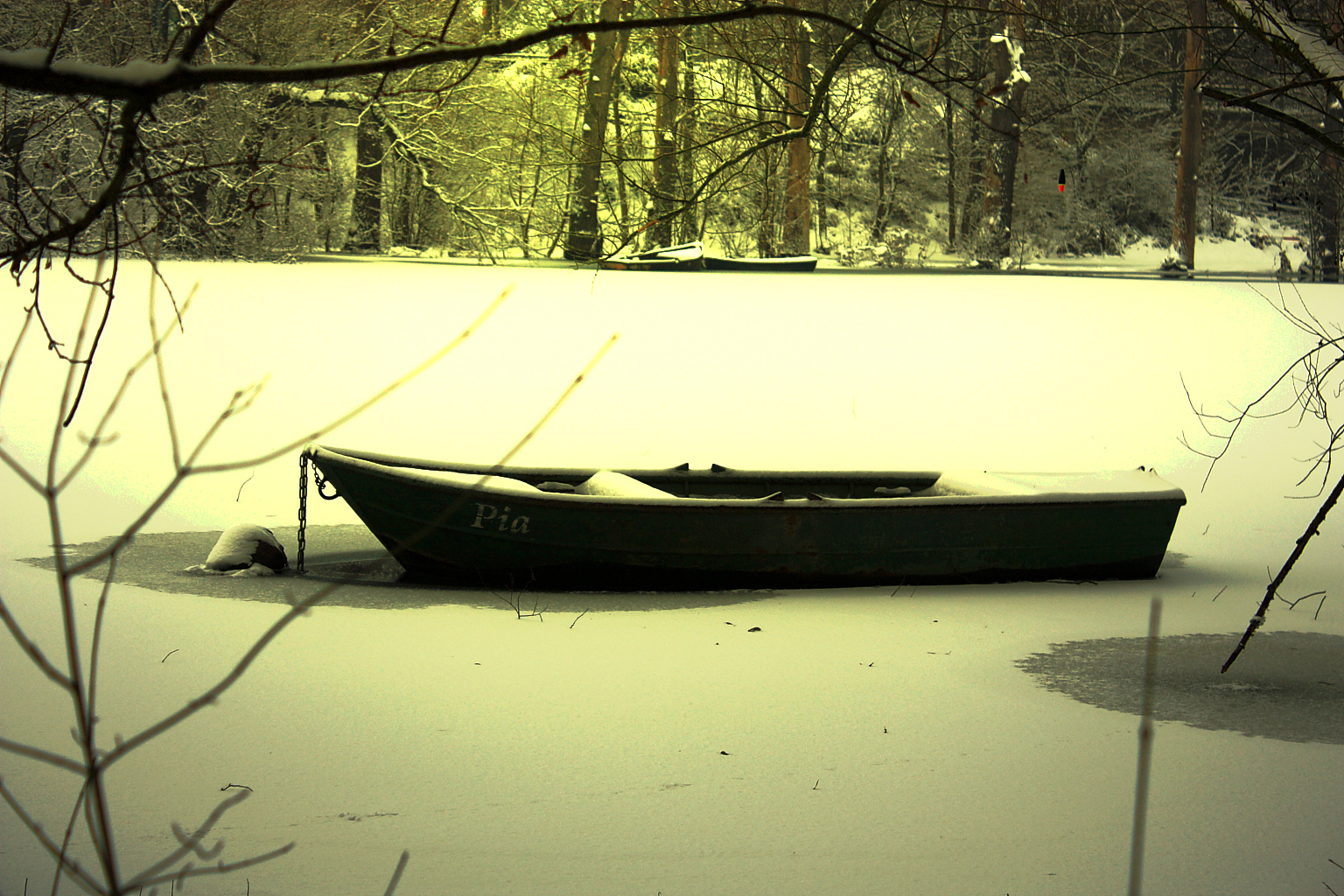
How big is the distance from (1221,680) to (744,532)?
6.76ft

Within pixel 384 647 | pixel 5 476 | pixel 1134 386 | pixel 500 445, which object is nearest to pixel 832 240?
pixel 1134 386

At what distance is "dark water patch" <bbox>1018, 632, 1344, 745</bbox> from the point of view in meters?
4.29

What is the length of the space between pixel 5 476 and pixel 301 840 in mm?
6321

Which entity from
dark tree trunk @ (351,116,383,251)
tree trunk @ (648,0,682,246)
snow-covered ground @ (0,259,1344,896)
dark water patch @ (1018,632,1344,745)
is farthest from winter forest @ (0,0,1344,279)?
dark water patch @ (1018,632,1344,745)

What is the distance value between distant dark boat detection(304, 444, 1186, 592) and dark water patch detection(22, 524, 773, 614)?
0.12 m

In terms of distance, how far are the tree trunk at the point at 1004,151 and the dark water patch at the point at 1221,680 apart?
2286cm

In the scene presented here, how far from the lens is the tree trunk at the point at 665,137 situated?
5.76 metres

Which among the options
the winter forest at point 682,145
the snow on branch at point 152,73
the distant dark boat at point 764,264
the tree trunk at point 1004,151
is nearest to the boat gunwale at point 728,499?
the snow on branch at point 152,73

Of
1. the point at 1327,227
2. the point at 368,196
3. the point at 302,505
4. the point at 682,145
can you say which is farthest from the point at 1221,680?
the point at 1327,227

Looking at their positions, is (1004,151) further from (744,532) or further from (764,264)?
(744,532)

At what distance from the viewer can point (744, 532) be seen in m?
5.77

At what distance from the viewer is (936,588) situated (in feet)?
19.9

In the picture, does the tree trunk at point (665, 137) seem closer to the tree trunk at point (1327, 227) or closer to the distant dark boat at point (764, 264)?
the distant dark boat at point (764, 264)

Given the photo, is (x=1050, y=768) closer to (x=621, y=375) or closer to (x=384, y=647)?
(x=384, y=647)
